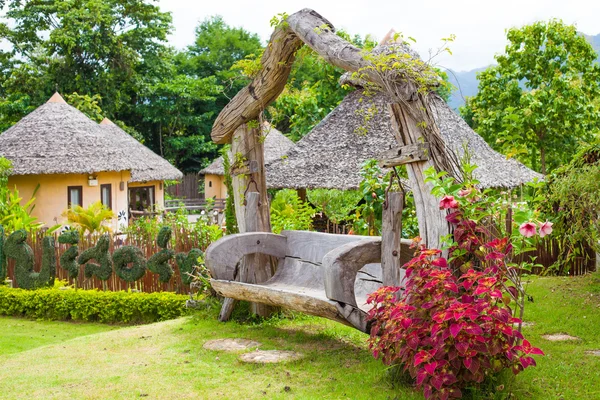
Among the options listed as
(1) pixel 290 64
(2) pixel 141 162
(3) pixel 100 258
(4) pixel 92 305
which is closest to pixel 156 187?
(2) pixel 141 162

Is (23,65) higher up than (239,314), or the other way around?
(23,65)

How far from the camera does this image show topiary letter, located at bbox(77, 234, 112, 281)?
940cm

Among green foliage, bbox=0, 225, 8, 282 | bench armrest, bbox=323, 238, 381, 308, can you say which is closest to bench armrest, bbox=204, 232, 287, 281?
bench armrest, bbox=323, 238, 381, 308

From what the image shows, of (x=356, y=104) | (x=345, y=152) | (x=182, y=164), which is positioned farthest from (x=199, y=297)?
(x=182, y=164)

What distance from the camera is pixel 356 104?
14.8 meters

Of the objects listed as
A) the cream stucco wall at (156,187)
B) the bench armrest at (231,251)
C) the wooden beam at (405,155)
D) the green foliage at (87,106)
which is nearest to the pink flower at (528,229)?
the wooden beam at (405,155)

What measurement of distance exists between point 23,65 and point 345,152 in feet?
68.2

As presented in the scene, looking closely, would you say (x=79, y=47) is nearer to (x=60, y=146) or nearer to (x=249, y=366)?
(x=60, y=146)

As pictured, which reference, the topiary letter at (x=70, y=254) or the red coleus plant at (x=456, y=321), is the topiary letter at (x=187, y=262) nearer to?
the topiary letter at (x=70, y=254)

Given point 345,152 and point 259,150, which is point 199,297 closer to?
point 259,150

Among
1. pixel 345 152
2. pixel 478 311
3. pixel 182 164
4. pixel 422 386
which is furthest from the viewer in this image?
pixel 182 164

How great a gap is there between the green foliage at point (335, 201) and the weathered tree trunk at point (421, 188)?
619 centimetres

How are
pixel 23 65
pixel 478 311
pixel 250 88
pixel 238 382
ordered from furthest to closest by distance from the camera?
pixel 23 65, pixel 250 88, pixel 238 382, pixel 478 311

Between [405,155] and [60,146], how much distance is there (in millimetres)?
15866
